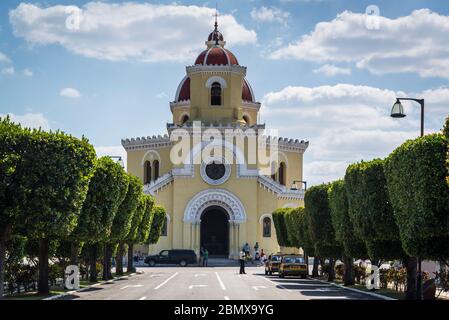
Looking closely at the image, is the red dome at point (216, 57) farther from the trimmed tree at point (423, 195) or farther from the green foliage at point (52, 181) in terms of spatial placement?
the trimmed tree at point (423, 195)

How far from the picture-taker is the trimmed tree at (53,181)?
27.3 meters

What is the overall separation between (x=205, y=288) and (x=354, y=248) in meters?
7.70

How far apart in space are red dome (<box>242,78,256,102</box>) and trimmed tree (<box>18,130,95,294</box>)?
52.8m

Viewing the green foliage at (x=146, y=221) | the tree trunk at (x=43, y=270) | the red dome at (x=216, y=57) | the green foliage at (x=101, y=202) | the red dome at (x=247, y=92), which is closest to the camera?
the tree trunk at (x=43, y=270)

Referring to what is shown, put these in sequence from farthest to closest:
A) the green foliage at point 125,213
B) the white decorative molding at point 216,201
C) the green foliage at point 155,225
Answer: the white decorative molding at point 216,201, the green foliage at point 155,225, the green foliage at point 125,213

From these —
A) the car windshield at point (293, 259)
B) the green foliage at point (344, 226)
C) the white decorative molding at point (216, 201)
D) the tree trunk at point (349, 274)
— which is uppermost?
the white decorative molding at point (216, 201)

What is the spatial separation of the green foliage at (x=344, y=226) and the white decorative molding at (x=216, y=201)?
3141 cm

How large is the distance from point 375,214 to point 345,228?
22.8 feet

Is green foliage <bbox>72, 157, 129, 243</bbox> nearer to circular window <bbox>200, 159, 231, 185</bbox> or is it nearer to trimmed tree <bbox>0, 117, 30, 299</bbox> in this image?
trimmed tree <bbox>0, 117, 30, 299</bbox>

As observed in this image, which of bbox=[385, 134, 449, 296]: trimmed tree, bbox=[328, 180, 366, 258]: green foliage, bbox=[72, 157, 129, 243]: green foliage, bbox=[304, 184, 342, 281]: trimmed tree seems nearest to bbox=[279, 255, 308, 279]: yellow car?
bbox=[304, 184, 342, 281]: trimmed tree

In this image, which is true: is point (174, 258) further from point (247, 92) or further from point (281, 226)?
point (247, 92)

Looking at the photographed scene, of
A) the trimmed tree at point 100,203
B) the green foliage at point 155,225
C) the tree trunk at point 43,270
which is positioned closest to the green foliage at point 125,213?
the trimmed tree at point 100,203

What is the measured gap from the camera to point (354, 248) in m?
37.9

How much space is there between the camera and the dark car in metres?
67.0
